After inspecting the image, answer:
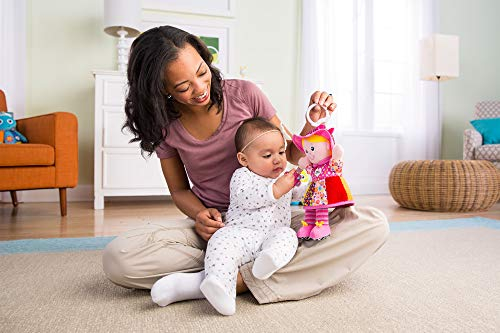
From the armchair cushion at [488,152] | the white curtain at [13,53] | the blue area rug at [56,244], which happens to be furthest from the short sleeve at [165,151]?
the armchair cushion at [488,152]

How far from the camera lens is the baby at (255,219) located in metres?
1.00

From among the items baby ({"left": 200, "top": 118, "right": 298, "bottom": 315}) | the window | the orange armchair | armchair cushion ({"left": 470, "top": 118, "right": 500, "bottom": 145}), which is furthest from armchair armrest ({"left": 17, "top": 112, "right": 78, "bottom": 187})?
armchair cushion ({"left": 470, "top": 118, "right": 500, "bottom": 145})

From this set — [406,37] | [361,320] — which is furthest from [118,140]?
[406,37]

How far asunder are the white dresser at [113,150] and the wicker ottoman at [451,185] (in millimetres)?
1867

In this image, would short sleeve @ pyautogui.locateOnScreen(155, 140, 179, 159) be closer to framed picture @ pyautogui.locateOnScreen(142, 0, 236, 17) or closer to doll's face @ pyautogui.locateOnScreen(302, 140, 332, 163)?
doll's face @ pyautogui.locateOnScreen(302, 140, 332, 163)

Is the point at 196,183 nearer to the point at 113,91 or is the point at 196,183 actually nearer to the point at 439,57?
the point at 113,91

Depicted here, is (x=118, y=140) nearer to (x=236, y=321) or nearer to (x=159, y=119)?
(x=159, y=119)

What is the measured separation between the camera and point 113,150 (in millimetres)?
3086

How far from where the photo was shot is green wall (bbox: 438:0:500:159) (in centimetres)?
459

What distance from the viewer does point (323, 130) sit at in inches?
44.9

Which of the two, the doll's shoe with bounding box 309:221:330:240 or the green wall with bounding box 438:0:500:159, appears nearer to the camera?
the doll's shoe with bounding box 309:221:330:240

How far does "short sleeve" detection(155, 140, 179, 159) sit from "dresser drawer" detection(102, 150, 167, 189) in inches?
68.0

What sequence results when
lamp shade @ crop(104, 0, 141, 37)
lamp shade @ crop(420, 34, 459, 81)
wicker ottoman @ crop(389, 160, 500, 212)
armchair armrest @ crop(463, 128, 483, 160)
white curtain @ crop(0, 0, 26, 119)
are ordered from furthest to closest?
lamp shade @ crop(420, 34, 459, 81), armchair armrest @ crop(463, 128, 483, 160), white curtain @ crop(0, 0, 26, 119), lamp shade @ crop(104, 0, 141, 37), wicker ottoman @ crop(389, 160, 500, 212)

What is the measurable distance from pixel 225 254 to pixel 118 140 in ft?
7.47
